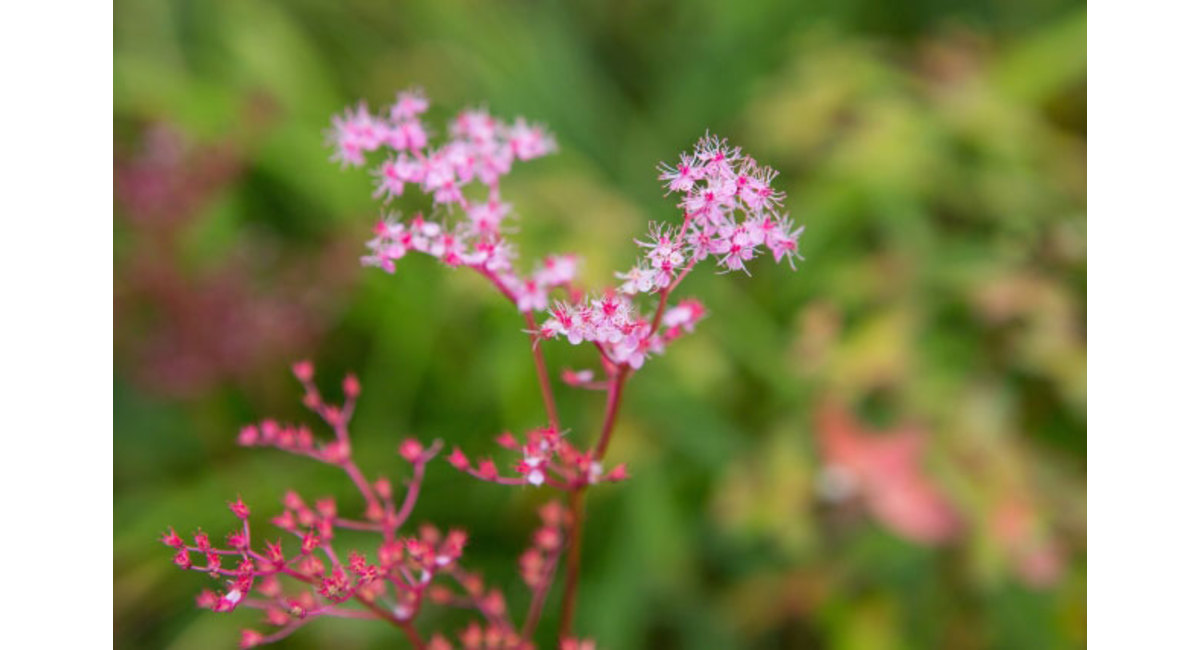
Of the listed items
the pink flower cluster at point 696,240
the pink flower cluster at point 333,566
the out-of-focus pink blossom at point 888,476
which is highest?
the out-of-focus pink blossom at point 888,476

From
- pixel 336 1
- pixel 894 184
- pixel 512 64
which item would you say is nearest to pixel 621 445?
pixel 894 184

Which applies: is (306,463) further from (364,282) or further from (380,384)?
(364,282)

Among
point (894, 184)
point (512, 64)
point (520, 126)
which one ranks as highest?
point (512, 64)

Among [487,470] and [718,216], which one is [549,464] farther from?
[718,216]

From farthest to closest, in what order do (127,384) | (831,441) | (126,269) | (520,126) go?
1. (127,384)
2. (831,441)
3. (126,269)
4. (520,126)

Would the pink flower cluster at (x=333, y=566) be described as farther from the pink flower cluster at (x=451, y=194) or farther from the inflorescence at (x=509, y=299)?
the pink flower cluster at (x=451, y=194)

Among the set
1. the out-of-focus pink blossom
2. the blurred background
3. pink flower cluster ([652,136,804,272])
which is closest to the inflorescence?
pink flower cluster ([652,136,804,272])

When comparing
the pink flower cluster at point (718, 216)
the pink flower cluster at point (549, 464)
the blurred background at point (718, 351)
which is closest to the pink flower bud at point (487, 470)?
the pink flower cluster at point (549, 464)

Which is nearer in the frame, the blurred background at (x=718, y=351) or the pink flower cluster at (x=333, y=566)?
the pink flower cluster at (x=333, y=566)
